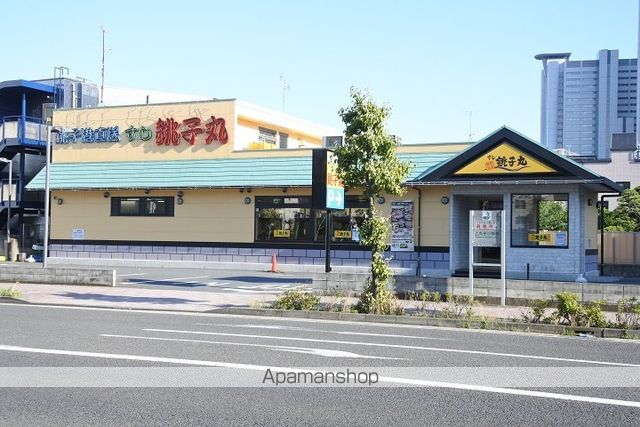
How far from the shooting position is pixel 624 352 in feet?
39.4

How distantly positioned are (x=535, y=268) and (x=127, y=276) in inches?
575

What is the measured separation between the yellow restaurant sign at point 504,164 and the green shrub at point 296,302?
406 inches

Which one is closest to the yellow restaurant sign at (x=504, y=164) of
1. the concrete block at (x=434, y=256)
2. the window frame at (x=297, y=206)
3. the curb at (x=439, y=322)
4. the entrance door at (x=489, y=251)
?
the entrance door at (x=489, y=251)

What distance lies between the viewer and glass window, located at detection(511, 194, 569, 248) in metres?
25.2

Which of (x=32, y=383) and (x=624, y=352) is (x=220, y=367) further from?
(x=624, y=352)

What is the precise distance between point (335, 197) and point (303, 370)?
36.0ft

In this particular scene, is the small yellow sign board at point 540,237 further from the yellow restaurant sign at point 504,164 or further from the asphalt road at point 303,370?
the asphalt road at point 303,370

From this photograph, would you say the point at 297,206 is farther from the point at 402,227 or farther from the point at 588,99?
the point at 588,99

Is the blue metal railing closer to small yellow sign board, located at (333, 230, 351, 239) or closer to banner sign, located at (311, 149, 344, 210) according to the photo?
small yellow sign board, located at (333, 230, 351, 239)

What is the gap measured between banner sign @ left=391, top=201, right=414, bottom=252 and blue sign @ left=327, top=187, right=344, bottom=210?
28.9ft

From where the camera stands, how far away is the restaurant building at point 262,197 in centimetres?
2531

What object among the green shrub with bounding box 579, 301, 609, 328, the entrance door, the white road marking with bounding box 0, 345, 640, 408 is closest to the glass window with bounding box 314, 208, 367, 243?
the entrance door

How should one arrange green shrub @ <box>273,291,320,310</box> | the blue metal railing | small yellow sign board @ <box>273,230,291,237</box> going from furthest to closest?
1. the blue metal railing
2. small yellow sign board @ <box>273,230,291,237</box>
3. green shrub @ <box>273,291,320,310</box>

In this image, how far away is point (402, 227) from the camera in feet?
96.1
